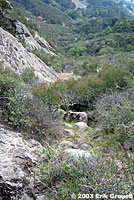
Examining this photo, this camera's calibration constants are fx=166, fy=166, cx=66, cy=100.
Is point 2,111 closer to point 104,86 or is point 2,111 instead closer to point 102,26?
point 104,86

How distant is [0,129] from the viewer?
346 cm

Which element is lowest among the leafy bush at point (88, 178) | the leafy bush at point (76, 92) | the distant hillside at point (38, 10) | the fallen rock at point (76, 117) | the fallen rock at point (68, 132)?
the leafy bush at point (88, 178)

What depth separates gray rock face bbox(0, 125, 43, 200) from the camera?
7.54ft

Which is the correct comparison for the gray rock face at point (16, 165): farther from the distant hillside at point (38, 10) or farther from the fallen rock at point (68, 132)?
the distant hillside at point (38, 10)

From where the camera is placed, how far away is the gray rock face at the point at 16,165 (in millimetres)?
2299

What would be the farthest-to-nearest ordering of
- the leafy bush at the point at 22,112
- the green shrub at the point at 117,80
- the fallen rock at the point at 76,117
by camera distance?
the green shrub at the point at 117,80, the fallen rock at the point at 76,117, the leafy bush at the point at 22,112

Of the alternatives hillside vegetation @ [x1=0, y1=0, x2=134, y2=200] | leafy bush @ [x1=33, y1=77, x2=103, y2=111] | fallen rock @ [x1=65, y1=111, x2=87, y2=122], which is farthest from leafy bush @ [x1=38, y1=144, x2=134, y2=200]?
leafy bush @ [x1=33, y1=77, x2=103, y2=111]

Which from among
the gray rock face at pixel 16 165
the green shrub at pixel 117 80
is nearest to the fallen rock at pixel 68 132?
the gray rock face at pixel 16 165

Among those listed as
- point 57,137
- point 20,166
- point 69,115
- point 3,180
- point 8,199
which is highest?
point 69,115

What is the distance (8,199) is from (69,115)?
458cm

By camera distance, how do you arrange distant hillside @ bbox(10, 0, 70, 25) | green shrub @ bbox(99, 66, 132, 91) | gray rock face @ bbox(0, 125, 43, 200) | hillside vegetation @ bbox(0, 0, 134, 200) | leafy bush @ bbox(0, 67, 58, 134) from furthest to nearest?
1. distant hillside @ bbox(10, 0, 70, 25)
2. green shrub @ bbox(99, 66, 132, 91)
3. leafy bush @ bbox(0, 67, 58, 134)
4. gray rock face @ bbox(0, 125, 43, 200)
5. hillside vegetation @ bbox(0, 0, 134, 200)

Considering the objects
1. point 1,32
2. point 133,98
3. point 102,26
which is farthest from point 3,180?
point 102,26

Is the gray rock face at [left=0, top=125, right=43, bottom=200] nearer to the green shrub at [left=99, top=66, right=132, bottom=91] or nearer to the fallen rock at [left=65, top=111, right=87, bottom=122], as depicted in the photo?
the fallen rock at [left=65, top=111, right=87, bottom=122]

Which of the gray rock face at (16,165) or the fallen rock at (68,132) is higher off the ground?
the fallen rock at (68,132)
